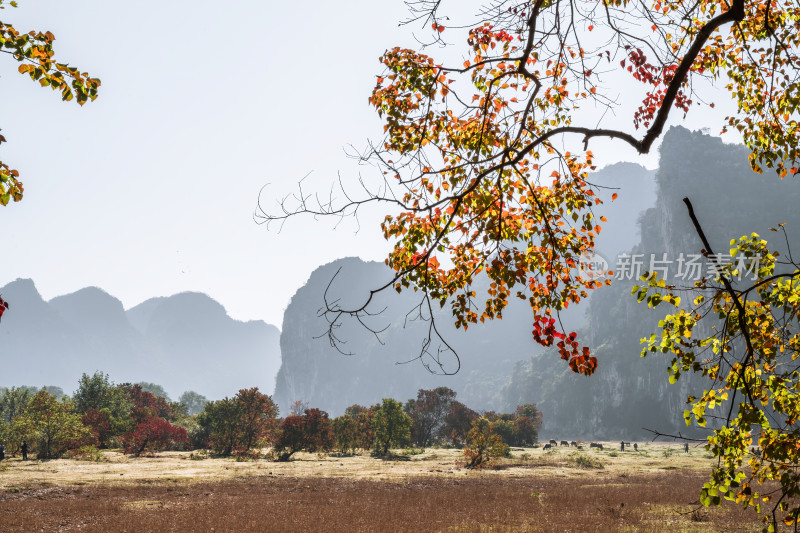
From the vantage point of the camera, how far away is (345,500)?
762 inches

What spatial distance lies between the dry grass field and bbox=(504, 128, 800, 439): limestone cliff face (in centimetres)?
8409

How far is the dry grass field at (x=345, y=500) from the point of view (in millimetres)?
14547

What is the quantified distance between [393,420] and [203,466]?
19.1 meters

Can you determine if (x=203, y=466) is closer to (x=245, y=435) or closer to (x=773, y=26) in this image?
(x=245, y=435)

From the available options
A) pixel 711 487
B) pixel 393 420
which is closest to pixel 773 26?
pixel 711 487

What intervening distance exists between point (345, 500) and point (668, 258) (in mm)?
115793

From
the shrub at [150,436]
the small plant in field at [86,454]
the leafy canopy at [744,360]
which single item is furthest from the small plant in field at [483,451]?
the leafy canopy at [744,360]

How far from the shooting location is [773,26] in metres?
6.30

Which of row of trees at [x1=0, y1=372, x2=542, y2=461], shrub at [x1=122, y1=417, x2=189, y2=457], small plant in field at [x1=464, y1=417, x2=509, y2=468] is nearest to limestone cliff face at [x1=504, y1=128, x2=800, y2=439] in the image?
row of trees at [x1=0, y1=372, x2=542, y2=461]

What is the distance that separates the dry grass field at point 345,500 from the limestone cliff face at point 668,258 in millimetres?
84091

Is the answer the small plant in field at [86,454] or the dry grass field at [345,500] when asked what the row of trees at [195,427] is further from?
the dry grass field at [345,500]

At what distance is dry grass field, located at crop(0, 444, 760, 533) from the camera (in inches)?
573

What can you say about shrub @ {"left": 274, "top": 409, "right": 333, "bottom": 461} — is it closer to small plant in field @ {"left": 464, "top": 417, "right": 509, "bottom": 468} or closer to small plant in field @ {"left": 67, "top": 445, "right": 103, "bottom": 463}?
small plant in field @ {"left": 67, "top": 445, "right": 103, "bottom": 463}

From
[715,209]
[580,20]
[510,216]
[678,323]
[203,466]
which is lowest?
[203,466]
